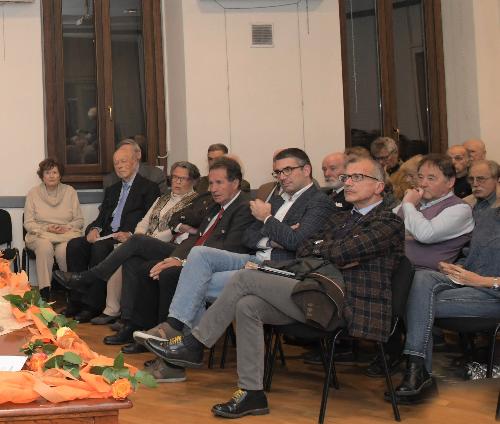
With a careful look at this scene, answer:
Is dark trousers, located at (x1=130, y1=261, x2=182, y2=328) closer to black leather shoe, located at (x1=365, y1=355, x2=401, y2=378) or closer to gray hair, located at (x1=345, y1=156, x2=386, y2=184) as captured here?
black leather shoe, located at (x1=365, y1=355, x2=401, y2=378)

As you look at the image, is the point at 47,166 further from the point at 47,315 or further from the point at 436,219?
the point at 47,315

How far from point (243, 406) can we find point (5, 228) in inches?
155

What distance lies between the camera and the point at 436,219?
4234 mm

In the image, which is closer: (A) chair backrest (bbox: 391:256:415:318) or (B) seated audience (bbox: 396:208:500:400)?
(A) chair backrest (bbox: 391:256:415:318)

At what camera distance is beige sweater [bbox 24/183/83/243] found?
274 inches

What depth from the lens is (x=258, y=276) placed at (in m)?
3.84

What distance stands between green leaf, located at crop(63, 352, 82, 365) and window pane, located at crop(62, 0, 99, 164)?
5.61m

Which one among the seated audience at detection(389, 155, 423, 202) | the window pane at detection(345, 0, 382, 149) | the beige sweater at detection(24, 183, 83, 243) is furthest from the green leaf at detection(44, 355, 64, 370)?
the window pane at detection(345, 0, 382, 149)

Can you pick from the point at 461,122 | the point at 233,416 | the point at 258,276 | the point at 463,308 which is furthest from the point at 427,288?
the point at 461,122

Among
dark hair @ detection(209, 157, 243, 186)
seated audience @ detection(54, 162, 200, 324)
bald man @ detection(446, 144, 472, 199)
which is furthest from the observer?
bald man @ detection(446, 144, 472, 199)

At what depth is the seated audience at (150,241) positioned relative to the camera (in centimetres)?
554

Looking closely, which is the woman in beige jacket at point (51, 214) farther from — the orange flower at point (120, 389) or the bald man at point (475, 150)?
the orange flower at point (120, 389)

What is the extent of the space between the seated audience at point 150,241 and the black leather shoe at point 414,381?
205cm

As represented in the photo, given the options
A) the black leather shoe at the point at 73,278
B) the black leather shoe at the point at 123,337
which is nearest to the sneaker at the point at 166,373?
the black leather shoe at the point at 123,337
